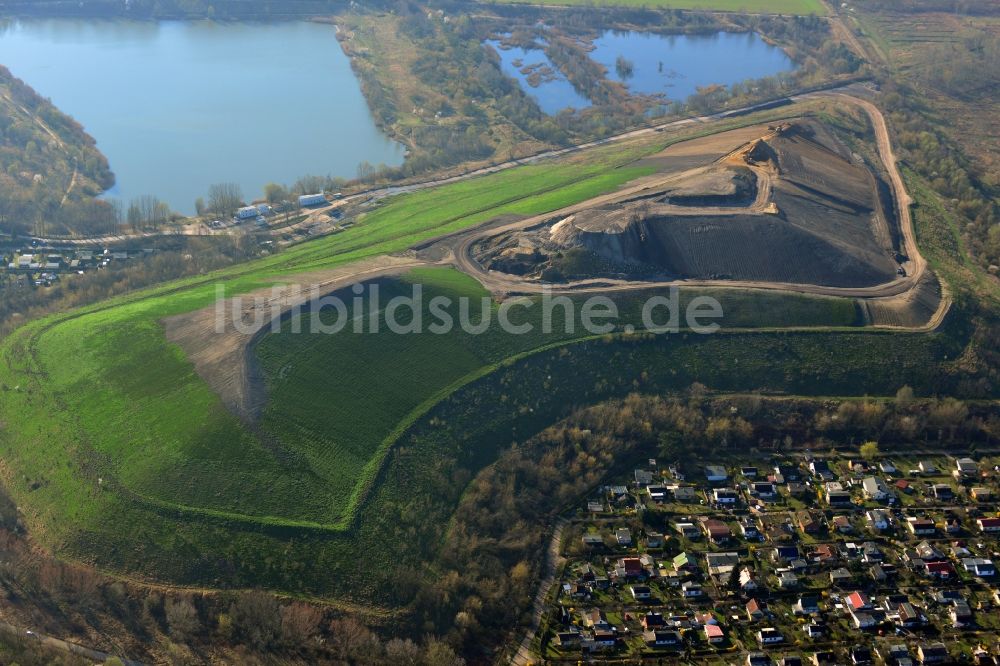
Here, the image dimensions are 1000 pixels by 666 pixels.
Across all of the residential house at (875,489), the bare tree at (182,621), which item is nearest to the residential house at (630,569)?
the residential house at (875,489)

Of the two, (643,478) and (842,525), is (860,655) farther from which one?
(643,478)

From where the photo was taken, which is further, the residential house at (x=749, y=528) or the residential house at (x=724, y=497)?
the residential house at (x=724, y=497)

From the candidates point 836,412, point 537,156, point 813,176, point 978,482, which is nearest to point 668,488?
point 836,412

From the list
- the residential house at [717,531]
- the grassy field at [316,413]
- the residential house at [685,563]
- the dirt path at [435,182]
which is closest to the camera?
the residential house at [685,563]

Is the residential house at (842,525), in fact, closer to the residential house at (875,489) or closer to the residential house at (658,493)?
the residential house at (875,489)

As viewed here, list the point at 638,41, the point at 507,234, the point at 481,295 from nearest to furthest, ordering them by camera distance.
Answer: the point at 481,295 → the point at 507,234 → the point at 638,41

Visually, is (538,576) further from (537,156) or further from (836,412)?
(537,156)

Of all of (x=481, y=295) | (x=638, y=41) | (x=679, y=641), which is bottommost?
(x=679, y=641)
